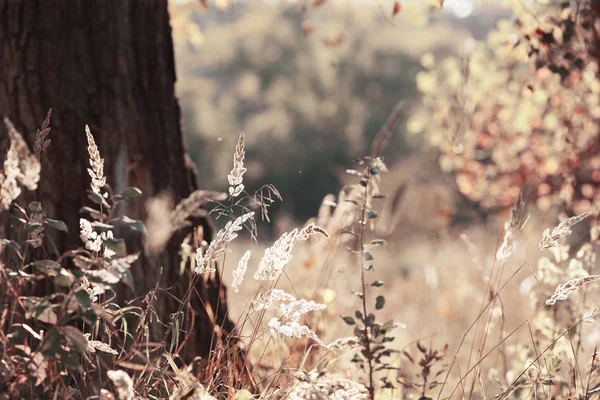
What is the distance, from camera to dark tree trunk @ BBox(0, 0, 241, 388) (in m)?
2.30

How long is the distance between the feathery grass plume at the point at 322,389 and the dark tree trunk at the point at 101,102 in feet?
2.73

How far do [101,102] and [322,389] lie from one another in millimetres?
1400

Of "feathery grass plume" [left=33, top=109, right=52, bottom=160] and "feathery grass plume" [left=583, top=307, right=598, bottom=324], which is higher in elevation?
"feathery grass plume" [left=583, top=307, right=598, bottom=324]

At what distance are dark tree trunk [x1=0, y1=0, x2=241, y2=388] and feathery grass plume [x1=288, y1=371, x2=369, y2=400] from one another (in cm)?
83

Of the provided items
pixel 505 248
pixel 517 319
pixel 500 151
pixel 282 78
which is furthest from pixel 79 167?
pixel 282 78

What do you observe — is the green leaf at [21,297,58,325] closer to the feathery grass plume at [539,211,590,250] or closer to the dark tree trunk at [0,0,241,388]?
the dark tree trunk at [0,0,241,388]

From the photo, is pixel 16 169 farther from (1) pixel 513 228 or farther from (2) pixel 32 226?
(1) pixel 513 228

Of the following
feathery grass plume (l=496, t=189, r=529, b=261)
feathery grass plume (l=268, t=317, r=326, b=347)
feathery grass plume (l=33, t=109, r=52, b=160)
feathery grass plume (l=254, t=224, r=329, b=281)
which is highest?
feathery grass plume (l=496, t=189, r=529, b=261)

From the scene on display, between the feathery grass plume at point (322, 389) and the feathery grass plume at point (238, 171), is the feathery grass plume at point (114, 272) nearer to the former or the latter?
the feathery grass plume at point (238, 171)

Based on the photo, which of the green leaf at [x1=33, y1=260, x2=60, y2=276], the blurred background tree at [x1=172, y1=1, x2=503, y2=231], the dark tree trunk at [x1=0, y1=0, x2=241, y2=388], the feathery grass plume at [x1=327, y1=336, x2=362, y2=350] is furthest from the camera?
the blurred background tree at [x1=172, y1=1, x2=503, y2=231]

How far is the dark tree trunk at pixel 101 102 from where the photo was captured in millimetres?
2303

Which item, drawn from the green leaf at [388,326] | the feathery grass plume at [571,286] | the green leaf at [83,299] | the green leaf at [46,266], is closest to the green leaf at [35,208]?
the green leaf at [46,266]

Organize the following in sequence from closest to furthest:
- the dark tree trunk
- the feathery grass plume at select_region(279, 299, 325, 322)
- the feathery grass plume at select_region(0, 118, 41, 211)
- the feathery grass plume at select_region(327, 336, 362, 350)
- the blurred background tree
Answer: the feathery grass plume at select_region(0, 118, 41, 211), the feathery grass plume at select_region(279, 299, 325, 322), the feathery grass plume at select_region(327, 336, 362, 350), the dark tree trunk, the blurred background tree

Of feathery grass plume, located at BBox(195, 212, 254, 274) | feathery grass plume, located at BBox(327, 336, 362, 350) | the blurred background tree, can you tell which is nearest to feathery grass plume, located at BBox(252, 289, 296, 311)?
feathery grass plume, located at BBox(195, 212, 254, 274)
